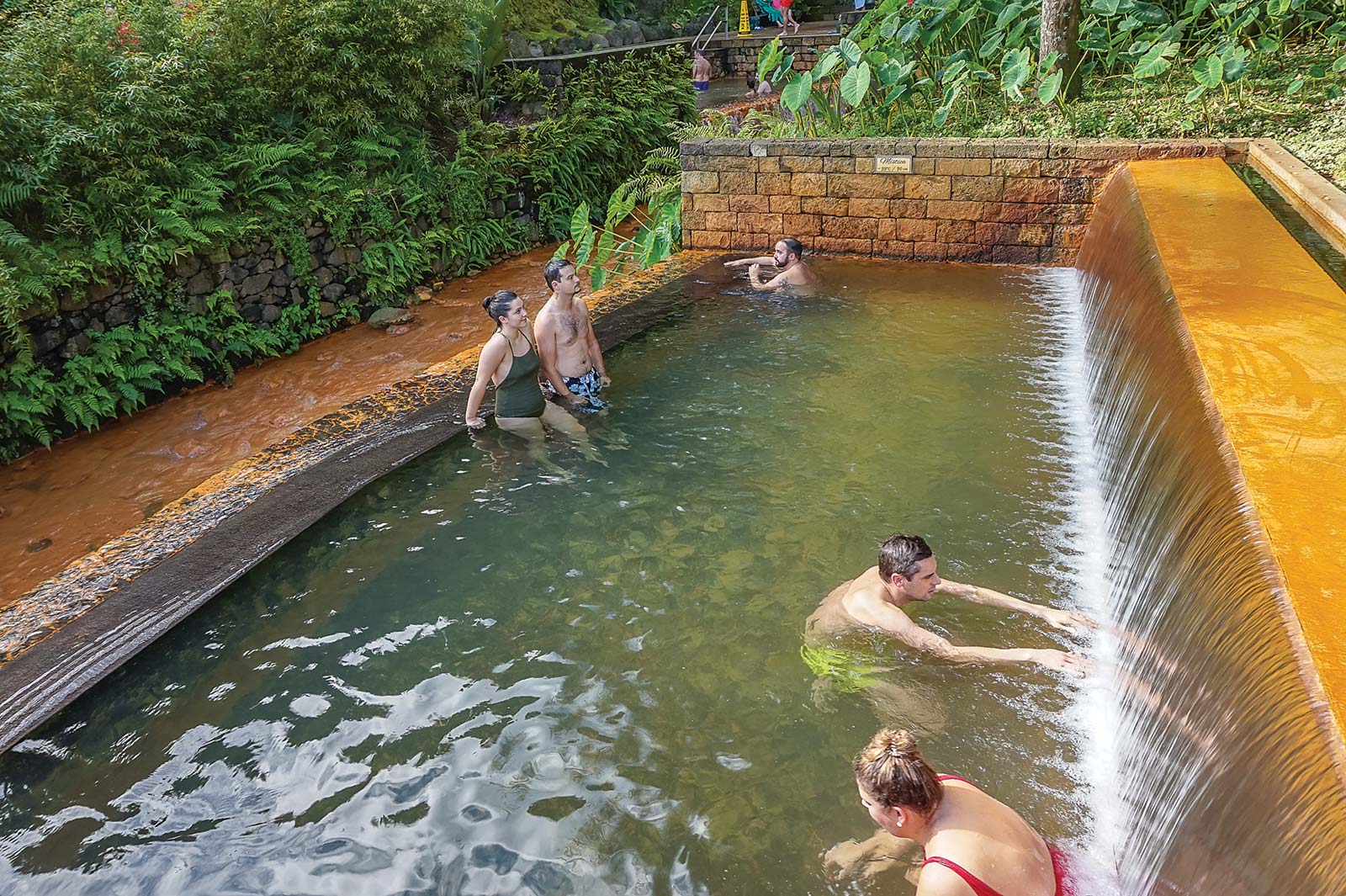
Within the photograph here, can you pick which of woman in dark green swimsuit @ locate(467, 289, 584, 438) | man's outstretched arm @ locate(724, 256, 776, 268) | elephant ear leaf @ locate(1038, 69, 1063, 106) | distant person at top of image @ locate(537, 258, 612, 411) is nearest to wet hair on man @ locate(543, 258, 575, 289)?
distant person at top of image @ locate(537, 258, 612, 411)

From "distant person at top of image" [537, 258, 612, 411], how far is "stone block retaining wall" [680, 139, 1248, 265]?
4.27 meters

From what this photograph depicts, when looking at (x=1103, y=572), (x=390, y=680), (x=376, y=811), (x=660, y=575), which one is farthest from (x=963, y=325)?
(x=376, y=811)

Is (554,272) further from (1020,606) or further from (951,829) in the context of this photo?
(951,829)

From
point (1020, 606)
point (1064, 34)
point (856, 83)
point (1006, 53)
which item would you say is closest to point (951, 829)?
point (1020, 606)

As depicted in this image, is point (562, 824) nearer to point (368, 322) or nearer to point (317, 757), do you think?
point (317, 757)

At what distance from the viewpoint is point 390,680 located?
4.02m

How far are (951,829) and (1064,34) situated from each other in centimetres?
968

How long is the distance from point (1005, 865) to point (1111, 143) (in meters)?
7.96

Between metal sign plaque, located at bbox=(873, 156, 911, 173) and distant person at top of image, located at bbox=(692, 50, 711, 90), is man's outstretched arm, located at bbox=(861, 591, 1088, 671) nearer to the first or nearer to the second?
metal sign plaque, located at bbox=(873, 156, 911, 173)

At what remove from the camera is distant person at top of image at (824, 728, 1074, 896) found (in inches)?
95.3

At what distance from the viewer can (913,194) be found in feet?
30.5

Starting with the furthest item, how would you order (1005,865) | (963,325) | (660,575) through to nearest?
(963,325)
(660,575)
(1005,865)

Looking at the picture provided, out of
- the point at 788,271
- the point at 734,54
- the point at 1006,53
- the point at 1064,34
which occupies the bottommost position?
the point at 788,271

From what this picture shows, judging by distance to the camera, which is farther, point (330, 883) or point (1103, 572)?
point (1103, 572)
